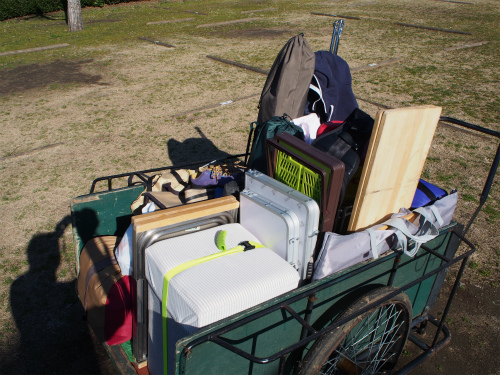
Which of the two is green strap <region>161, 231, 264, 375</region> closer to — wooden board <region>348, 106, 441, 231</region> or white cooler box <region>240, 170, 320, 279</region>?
white cooler box <region>240, 170, 320, 279</region>

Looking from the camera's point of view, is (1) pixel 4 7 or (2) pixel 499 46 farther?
(1) pixel 4 7

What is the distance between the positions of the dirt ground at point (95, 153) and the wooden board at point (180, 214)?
1.32 meters

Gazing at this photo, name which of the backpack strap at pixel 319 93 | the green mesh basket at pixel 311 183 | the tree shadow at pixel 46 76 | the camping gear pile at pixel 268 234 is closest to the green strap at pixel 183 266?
the camping gear pile at pixel 268 234

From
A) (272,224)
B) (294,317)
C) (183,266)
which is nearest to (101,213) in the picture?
(183,266)

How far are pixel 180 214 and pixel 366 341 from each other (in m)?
1.33

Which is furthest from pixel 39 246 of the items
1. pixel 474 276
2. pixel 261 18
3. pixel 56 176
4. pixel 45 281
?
pixel 261 18

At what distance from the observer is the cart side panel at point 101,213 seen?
2842 mm

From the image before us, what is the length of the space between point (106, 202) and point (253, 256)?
1.38 m

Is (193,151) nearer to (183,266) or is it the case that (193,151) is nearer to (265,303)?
(183,266)

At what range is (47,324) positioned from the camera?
10.5ft

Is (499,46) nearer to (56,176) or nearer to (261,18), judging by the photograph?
(261,18)

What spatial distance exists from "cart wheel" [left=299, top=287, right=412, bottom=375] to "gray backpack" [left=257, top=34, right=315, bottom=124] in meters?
1.71

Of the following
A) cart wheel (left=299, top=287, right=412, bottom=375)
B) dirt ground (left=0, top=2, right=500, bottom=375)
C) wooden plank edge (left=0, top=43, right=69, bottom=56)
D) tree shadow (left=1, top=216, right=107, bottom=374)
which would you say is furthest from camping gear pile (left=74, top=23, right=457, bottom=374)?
wooden plank edge (left=0, top=43, right=69, bottom=56)

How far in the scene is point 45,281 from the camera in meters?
3.62
